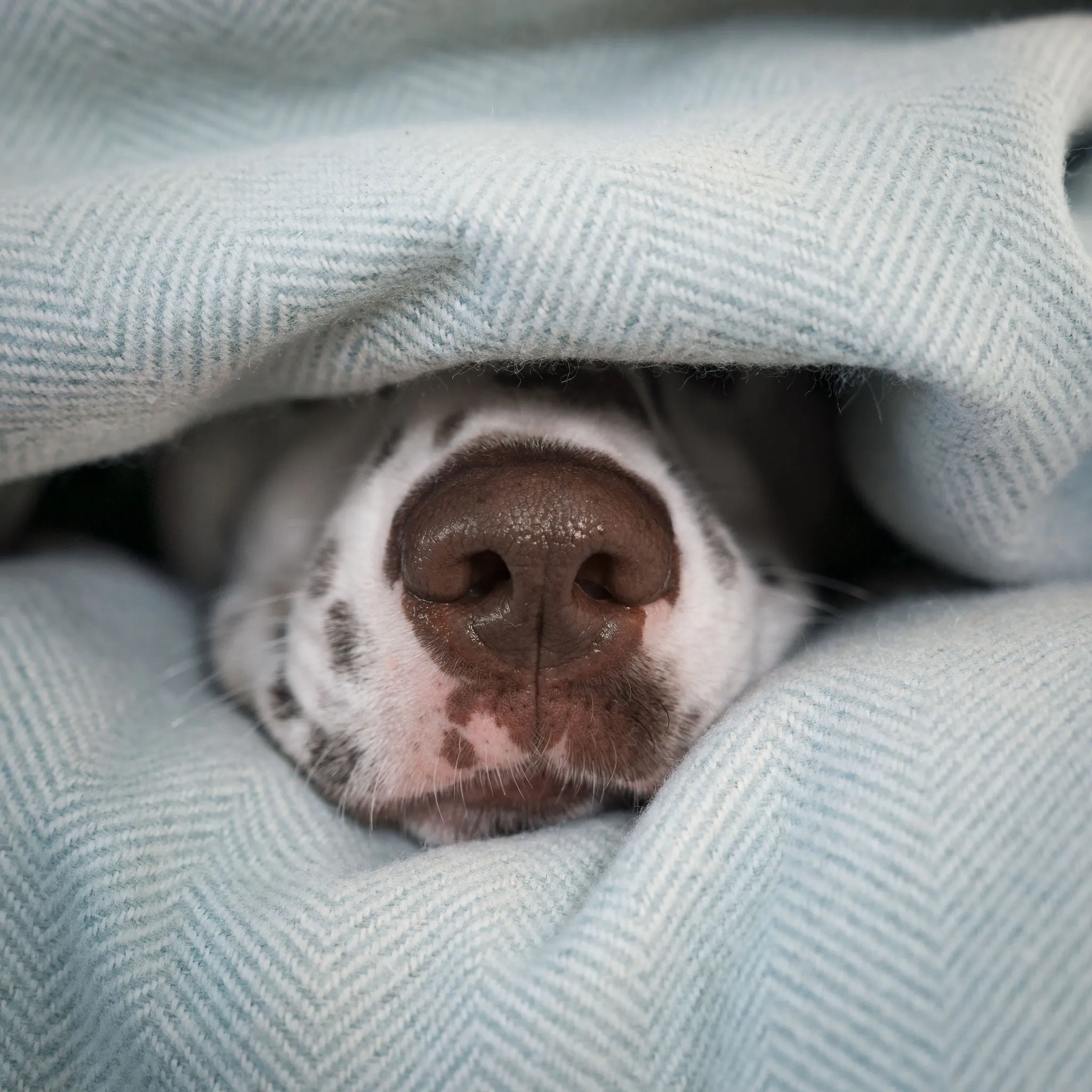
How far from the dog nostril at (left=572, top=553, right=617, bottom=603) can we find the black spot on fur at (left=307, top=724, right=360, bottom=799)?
23 cm

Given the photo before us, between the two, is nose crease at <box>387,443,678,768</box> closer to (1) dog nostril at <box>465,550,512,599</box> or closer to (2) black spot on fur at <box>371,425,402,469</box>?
(1) dog nostril at <box>465,550,512,599</box>

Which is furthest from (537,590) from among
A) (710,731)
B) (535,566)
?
(710,731)

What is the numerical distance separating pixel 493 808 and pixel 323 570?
10.5 inches

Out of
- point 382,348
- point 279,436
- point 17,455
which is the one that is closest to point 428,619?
point 382,348

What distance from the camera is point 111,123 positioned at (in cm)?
84

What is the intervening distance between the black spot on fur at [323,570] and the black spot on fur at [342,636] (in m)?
0.03

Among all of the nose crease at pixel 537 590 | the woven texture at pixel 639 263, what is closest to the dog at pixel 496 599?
the nose crease at pixel 537 590

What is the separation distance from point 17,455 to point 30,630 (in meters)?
0.14

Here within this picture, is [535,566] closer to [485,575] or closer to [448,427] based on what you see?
[485,575]

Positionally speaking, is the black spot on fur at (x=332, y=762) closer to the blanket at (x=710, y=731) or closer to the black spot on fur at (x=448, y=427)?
the blanket at (x=710, y=731)

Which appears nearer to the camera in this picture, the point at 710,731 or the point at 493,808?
the point at 710,731

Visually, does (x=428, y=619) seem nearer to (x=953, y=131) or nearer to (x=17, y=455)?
(x=17, y=455)

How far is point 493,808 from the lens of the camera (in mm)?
774

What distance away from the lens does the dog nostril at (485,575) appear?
2.29 ft
